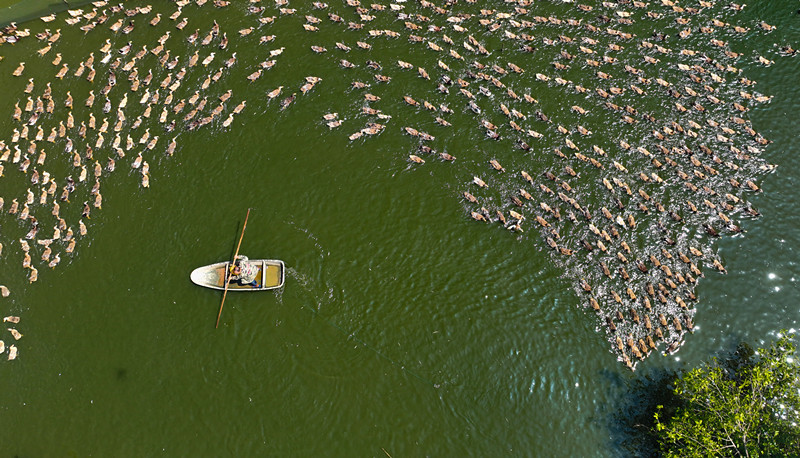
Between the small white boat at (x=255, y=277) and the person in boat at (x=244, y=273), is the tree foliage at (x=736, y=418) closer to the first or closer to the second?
the small white boat at (x=255, y=277)

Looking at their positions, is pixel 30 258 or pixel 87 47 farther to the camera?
pixel 87 47

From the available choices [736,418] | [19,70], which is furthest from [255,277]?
[736,418]

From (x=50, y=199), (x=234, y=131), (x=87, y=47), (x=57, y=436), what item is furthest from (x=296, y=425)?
(x=87, y=47)

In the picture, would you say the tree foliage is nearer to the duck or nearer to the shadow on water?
the shadow on water

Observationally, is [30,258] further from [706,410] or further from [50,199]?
[706,410]

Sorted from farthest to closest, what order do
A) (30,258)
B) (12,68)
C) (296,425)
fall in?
(12,68) < (30,258) < (296,425)

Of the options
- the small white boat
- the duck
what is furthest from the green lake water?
the duck
